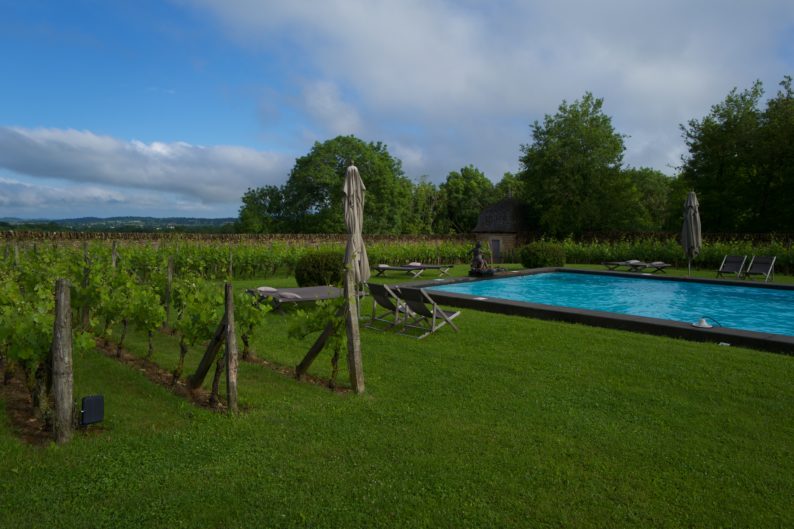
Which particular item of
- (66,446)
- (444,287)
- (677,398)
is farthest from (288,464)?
(444,287)

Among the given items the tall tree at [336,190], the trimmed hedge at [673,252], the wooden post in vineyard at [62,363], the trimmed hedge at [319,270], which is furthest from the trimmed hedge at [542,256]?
the tall tree at [336,190]

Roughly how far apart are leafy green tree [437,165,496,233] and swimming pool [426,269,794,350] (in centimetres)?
3141

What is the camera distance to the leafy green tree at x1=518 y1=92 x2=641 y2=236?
3269 cm

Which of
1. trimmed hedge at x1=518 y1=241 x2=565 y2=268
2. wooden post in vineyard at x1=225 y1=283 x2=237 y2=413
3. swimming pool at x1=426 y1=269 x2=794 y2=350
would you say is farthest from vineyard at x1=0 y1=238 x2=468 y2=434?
trimmed hedge at x1=518 y1=241 x2=565 y2=268

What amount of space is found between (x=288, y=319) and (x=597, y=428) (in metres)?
5.83

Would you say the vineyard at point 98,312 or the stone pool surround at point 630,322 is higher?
the vineyard at point 98,312

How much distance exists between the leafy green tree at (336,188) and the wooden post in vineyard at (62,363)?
3399 centimetres

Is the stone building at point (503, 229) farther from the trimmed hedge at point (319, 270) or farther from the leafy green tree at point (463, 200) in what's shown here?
the trimmed hedge at point (319, 270)

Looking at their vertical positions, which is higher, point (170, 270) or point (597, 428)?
point (170, 270)

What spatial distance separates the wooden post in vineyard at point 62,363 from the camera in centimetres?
354

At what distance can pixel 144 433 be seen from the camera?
3842 mm

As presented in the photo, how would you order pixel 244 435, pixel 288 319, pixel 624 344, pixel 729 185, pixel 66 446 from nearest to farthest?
pixel 66 446 < pixel 244 435 < pixel 624 344 < pixel 288 319 < pixel 729 185

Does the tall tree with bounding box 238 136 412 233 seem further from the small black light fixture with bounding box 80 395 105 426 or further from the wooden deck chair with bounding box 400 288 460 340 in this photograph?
the small black light fixture with bounding box 80 395 105 426

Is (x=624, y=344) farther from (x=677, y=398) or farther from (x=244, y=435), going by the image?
(x=244, y=435)
